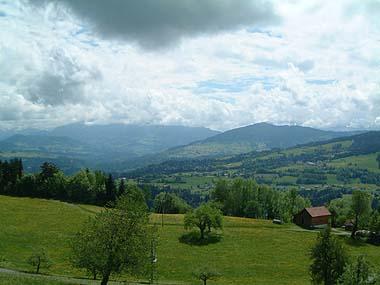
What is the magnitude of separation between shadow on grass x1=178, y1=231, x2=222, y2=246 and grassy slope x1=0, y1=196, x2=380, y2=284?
1.49 meters

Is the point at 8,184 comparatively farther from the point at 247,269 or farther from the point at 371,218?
the point at 371,218

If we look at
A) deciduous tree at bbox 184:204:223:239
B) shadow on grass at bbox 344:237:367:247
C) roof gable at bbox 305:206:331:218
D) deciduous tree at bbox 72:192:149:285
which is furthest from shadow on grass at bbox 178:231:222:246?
deciduous tree at bbox 72:192:149:285

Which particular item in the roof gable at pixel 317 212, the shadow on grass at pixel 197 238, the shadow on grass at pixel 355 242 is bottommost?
the shadow on grass at pixel 355 242

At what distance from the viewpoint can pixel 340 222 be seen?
116 meters

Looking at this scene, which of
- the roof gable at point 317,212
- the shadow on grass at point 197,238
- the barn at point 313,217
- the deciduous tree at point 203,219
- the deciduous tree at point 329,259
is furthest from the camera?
the roof gable at point 317,212

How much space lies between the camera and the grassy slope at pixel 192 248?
6272 centimetres

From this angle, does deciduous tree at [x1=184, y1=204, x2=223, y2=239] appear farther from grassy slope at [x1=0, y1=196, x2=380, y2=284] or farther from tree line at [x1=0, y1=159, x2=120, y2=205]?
tree line at [x1=0, y1=159, x2=120, y2=205]

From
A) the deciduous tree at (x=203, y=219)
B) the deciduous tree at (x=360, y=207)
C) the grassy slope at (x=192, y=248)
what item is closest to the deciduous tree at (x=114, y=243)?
the grassy slope at (x=192, y=248)

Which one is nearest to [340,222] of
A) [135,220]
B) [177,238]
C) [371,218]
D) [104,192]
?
[371,218]

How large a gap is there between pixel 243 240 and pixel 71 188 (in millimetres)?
66166

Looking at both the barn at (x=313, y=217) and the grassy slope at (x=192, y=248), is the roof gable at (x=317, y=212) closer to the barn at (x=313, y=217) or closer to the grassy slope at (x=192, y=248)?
the barn at (x=313, y=217)

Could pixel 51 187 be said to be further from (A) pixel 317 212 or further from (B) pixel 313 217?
(A) pixel 317 212

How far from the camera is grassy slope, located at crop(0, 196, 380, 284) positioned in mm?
62719

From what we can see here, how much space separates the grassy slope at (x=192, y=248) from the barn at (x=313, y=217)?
15.9 meters
